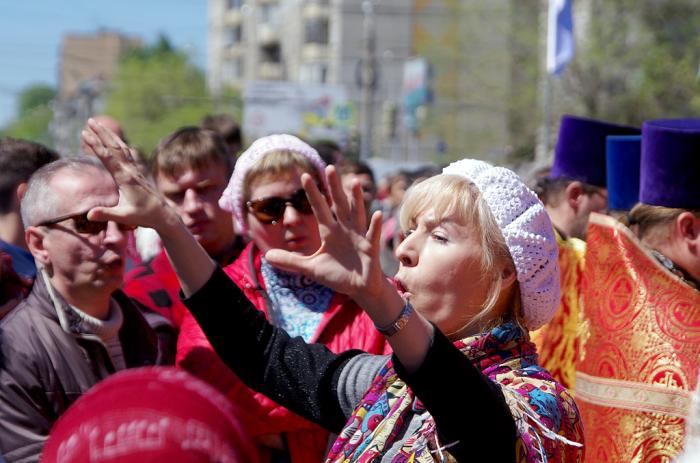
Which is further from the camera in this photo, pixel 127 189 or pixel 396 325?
pixel 127 189

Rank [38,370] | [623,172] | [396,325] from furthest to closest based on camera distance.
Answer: [623,172]
[38,370]
[396,325]

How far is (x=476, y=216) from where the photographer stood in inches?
113

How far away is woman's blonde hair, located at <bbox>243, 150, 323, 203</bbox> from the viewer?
13.3 ft

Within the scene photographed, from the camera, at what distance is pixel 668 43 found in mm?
29125

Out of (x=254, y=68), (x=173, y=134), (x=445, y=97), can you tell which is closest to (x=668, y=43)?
(x=445, y=97)

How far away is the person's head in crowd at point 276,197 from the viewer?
402cm

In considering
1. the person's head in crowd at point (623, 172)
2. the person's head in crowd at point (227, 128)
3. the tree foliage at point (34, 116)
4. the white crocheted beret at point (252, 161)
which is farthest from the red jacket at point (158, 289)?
the tree foliage at point (34, 116)

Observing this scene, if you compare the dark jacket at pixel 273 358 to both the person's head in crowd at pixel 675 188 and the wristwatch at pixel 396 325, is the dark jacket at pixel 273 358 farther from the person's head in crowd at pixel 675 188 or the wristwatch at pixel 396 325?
the person's head in crowd at pixel 675 188

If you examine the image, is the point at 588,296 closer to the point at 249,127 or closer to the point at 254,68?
the point at 249,127

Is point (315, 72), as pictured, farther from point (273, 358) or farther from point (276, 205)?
point (273, 358)

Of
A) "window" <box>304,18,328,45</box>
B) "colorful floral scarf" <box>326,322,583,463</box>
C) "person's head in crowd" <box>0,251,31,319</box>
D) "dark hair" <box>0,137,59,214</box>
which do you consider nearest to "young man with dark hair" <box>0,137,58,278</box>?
"dark hair" <box>0,137,59,214</box>

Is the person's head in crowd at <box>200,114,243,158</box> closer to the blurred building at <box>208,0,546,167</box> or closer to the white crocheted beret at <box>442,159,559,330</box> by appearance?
the white crocheted beret at <box>442,159,559,330</box>

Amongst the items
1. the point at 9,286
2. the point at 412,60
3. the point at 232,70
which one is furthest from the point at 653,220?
the point at 232,70

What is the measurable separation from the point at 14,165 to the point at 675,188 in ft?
8.76
